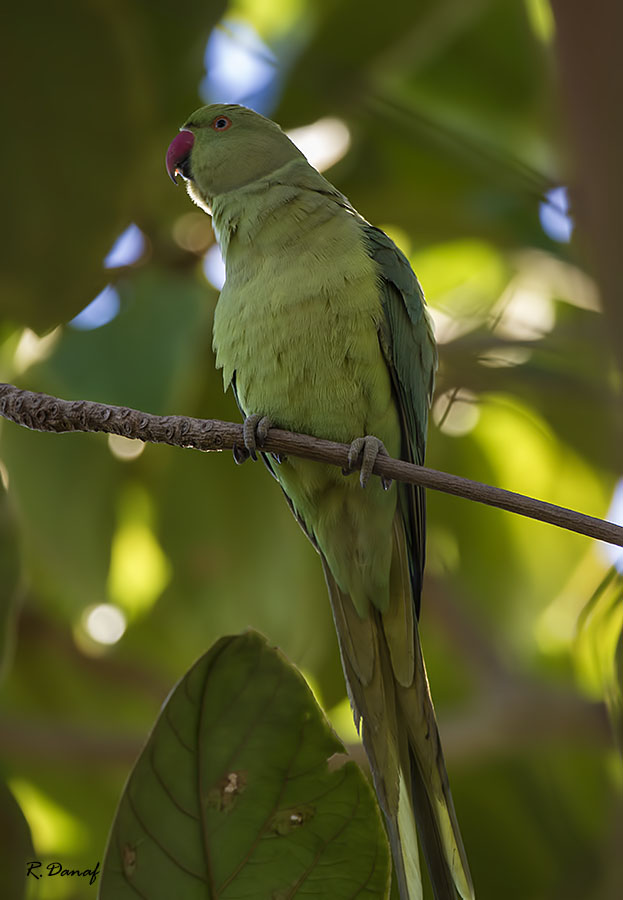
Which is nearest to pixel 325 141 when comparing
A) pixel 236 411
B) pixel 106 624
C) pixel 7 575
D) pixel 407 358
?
pixel 236 411

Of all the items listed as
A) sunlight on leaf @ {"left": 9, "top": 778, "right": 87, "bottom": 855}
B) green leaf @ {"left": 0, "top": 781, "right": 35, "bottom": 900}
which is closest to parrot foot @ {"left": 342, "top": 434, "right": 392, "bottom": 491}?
green leaf @ {"left": 0, "top": 781, "right": 35, "bottom": 900}

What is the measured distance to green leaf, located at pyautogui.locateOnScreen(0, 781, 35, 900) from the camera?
165cm

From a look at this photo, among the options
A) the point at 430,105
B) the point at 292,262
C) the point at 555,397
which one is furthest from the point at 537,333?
the point at 292,262

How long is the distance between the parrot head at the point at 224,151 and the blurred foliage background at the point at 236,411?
288mm

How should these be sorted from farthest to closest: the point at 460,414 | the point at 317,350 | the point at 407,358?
1. the point at 460,414
2. the point at 407,358
3. the point at 317,350

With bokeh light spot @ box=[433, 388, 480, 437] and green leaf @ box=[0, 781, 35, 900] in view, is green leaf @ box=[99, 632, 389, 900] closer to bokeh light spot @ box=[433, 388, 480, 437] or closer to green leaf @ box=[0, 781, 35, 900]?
green leaf @ box=[0, 781, 35, 900]

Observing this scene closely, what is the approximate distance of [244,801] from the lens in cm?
149

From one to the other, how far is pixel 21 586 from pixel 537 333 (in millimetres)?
2075

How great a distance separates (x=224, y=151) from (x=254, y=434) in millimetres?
946

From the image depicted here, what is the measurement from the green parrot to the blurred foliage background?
1.90 ft

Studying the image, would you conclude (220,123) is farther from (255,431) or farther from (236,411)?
(236,411)

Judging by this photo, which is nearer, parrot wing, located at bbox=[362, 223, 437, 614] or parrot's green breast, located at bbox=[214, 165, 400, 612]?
parrot's green breast, located at bbox=[214, 165, 400, 612]

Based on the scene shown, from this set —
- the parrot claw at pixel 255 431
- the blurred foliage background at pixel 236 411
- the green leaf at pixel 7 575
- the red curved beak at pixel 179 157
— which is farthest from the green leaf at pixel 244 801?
the red curved beak at pixel 179 157

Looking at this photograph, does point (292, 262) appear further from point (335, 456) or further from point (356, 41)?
point (356, 41)
